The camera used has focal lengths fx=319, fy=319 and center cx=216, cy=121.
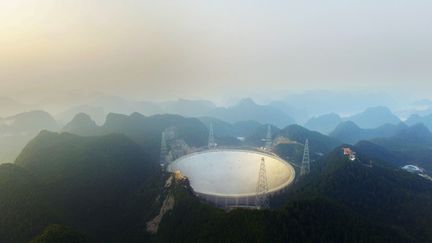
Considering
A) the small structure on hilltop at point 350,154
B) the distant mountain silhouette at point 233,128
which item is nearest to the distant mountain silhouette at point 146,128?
the distant mountain silhouette at point 233,128

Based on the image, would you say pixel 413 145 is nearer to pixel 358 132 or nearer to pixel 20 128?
pixel 358 132

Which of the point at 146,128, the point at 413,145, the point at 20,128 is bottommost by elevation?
the point at 20,128

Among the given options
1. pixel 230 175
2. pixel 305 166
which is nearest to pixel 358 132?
pixel 305 166

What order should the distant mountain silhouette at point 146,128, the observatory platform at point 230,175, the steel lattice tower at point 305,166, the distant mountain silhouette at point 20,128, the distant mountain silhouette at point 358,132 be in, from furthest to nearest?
1. the distant mountain silhouette at point 358,132
2. the distant mountain silhouette at point 20,128
3. the distant mountain silhouette at point 146,128
4. the steel lattice tower at point 305,166
5. the observatory platform at point 230,175

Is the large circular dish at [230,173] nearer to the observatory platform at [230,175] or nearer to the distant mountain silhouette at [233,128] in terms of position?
the observatory platform at [230,175]

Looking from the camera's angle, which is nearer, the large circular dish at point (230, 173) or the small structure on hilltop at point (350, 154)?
the large circular dish at point (230, 173)

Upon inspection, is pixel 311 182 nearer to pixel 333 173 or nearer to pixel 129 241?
pixel 333 173

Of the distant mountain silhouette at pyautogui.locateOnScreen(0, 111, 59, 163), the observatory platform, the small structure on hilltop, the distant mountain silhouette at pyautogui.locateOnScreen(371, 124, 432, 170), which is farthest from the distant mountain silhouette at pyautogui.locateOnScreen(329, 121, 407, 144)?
the distant mountain silhouette at pyautogui.locateOnScreen(0, 111, 59, 163)

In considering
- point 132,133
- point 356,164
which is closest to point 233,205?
point 356,164
